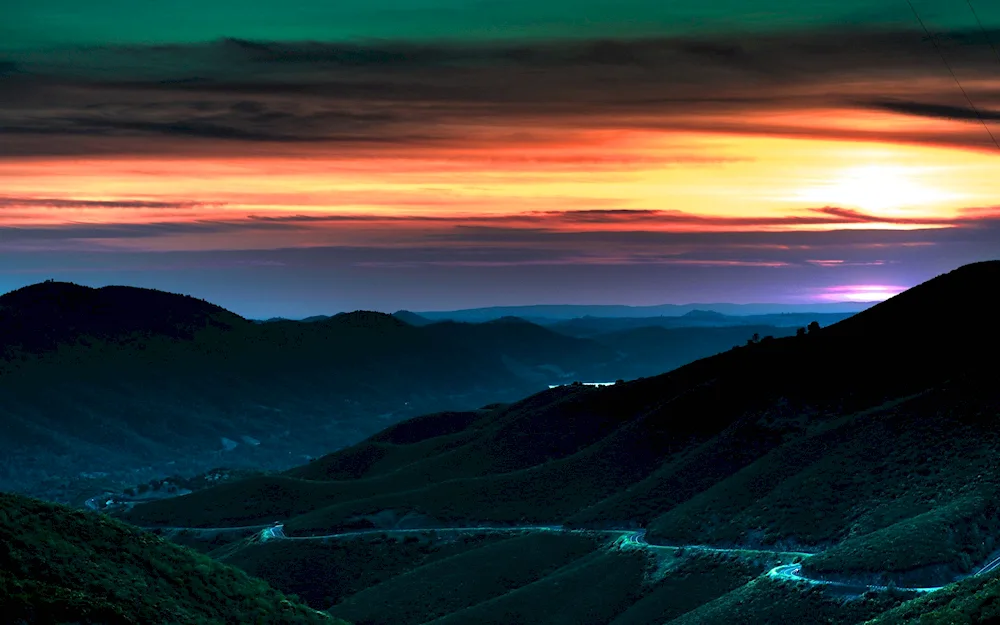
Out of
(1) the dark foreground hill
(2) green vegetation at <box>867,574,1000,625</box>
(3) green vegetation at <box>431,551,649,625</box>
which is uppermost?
(1) the dark foreground hill

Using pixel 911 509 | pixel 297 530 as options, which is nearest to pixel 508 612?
pixel 911 509

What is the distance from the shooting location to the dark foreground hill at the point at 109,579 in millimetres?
63344

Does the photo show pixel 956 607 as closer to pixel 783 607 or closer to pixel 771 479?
pixel 783 607

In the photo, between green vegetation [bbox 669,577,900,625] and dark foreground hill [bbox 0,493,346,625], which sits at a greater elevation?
dark foreground hill [bbox 0,493,346,625]

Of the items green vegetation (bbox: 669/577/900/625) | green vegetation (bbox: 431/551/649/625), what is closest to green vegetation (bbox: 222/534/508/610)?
green vegetation (bbox: 431/551/649/625)

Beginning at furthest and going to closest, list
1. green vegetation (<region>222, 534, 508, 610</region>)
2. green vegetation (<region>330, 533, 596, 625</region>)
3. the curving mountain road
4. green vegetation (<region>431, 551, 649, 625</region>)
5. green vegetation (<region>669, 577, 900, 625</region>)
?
green vegetation (<region>222, 534, 508, 610</region>), green vegetation (<region>330, 533, 596, 625</region>), green vegetation (<region>431, 551, 649, 625</region>), the curving mountain road, green vegetation (<region>669, 577, 900, 625</region>)

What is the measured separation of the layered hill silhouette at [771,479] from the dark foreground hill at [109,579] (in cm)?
3488

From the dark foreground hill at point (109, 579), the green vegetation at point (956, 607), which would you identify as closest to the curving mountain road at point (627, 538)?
the green vegetation at point (956, 607)

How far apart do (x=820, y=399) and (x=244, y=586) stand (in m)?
88.6

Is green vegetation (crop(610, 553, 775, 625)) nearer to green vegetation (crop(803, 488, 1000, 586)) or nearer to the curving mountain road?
the curving mountain road

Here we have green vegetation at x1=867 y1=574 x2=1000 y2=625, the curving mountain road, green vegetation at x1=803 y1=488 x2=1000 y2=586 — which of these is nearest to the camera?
green vegetation at x1=867 y1=574 x2=1000 y2=625

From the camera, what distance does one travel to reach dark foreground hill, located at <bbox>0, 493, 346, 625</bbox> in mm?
63344

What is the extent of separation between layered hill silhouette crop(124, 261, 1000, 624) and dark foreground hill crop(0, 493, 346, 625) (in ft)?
114

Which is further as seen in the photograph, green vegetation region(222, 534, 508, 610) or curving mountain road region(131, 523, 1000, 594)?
green vegetation region(222, 534, 508, 610)
